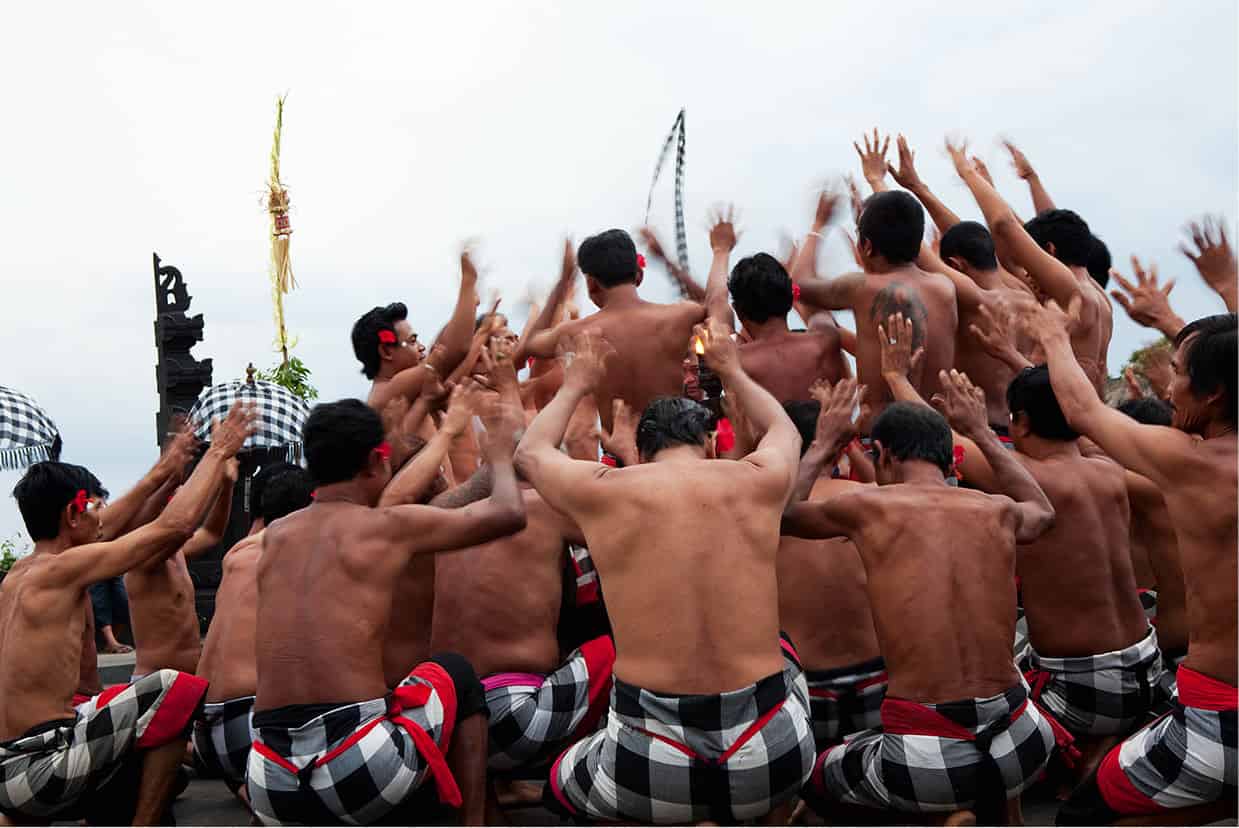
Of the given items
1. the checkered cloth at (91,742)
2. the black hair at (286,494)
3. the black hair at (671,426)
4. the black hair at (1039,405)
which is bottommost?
the checkered cloth at (91,742)

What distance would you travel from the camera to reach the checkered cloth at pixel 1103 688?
481 centimetres

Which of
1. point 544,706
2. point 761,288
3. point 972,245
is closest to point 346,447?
point 544,706

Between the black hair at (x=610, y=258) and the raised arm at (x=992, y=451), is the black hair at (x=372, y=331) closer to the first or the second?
the black hair at (x=610, y=258)

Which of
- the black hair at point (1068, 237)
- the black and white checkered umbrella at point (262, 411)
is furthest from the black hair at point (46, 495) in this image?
the black hair at point (1068, 237)

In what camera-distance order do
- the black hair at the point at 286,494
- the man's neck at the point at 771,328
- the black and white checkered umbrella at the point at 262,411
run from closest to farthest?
the black hair at the point at 286,494
the man's neck at the point at 771,328
the black and white checkered umbrella at the point at 262,411

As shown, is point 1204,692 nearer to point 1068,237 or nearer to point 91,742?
point 1068,237

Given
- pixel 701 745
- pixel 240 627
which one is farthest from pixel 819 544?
pixel 240 627

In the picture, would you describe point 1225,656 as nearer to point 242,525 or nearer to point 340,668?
point 340,668

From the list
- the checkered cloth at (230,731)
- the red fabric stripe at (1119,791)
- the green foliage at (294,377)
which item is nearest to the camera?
the red fabric stripe at (1119,791)

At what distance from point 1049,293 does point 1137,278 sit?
32.3 inches

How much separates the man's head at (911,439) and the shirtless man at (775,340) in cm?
152

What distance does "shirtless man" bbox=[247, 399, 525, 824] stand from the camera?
4062mm

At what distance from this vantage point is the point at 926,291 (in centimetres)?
588

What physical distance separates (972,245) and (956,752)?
11.1 ft
